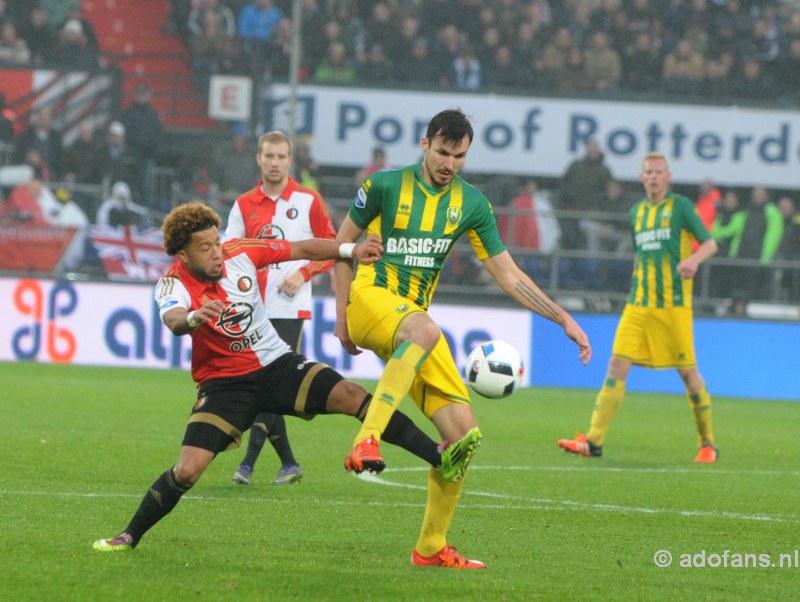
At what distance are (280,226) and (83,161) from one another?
41.5ft

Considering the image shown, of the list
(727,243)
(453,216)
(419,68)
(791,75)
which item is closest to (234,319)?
(453,216)

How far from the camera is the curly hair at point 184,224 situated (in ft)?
20.1

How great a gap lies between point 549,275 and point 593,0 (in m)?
7.66

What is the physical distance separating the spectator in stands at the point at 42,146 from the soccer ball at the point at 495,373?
1572 cm

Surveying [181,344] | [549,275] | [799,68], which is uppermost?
[799,68]

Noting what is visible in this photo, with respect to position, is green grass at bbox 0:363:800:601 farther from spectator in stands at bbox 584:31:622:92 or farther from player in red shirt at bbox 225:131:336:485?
spectator in stands at bbox 584:31:622:92

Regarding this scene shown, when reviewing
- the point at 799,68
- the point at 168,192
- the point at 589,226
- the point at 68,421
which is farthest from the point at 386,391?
the point at 799,68

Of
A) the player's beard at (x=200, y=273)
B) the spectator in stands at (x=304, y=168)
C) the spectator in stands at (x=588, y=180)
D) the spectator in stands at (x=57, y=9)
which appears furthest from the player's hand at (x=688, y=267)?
the spectator in stands at (x=57, y=9)

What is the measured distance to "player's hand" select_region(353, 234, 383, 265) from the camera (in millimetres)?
6137

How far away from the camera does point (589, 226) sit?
19.3 meters

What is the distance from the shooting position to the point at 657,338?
11.3 meters

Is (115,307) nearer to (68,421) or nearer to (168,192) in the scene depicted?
(168,192)

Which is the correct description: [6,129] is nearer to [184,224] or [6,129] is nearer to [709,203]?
[709,203]

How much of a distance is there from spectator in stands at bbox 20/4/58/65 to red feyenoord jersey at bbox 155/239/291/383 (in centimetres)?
1781
